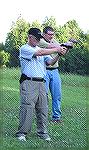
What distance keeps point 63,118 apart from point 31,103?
7.40 feet

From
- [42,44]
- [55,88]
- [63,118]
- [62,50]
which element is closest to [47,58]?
[42,44]

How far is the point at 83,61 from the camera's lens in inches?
298

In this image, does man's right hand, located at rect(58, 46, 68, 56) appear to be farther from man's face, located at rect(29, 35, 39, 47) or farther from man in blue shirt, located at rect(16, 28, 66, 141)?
man's face, located at rect(29, 35, 39, 47)

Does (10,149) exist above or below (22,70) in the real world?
below

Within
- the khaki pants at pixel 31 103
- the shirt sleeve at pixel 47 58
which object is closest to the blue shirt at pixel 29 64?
the khaki pants at pixel 31 103

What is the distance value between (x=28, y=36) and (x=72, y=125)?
82.9 inches

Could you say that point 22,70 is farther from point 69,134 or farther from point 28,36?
point 69,134

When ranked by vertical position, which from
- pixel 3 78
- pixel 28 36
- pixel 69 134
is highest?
pixel 28 36

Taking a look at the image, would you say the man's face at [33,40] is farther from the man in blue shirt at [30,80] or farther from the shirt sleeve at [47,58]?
the shirt sleeve at [47,58]

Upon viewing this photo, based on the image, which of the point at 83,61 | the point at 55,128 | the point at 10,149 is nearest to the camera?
the point at 10,149

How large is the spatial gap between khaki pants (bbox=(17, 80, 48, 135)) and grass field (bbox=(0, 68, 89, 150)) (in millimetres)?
208

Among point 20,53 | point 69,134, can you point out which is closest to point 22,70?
point 20,53

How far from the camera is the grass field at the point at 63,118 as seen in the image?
750 centimetres

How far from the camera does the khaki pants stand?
7.69 meters
